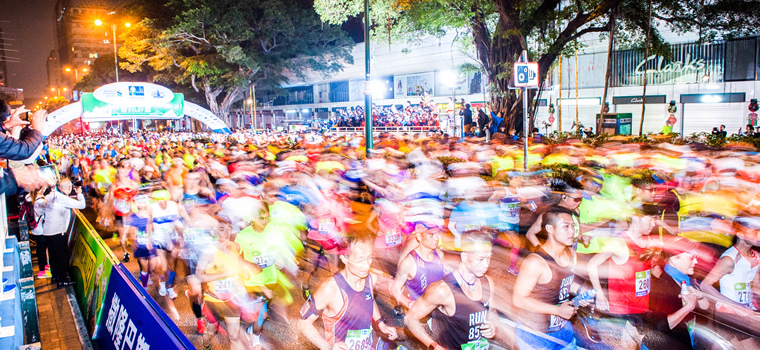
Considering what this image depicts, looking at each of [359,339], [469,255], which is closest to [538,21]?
[469,255]

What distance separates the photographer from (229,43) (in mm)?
38875

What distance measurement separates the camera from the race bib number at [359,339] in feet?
13.1

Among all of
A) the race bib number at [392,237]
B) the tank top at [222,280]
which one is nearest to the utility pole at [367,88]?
the race bib number at [392,237]

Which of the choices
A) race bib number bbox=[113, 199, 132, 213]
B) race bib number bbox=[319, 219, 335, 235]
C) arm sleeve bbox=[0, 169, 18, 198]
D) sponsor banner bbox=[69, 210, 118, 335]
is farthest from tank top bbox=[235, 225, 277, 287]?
race bib number bbox=[113, 199, 132, 213]

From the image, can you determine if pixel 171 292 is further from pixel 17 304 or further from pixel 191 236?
pixel 17 304

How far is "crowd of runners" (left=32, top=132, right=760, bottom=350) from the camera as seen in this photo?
4102 millimetres

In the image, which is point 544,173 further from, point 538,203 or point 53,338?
point 53,338

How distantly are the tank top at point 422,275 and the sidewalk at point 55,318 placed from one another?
13.5 ft

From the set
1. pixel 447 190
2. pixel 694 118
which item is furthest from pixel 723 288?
pixel 694 118

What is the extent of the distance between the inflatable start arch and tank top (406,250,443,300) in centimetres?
1956

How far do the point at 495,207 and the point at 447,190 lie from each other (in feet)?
3.88

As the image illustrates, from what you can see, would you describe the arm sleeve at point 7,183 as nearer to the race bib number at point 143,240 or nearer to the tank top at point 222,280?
the tank top at point 222,280

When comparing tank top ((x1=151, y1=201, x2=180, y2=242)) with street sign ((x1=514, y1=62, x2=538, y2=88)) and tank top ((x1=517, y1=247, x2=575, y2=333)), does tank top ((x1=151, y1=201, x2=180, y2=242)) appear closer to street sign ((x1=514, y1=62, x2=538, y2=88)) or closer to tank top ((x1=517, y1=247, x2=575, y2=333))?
tank top ((x1=517, y1=247, x2=575, y2=333))

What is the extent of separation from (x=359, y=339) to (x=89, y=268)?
4.82m
